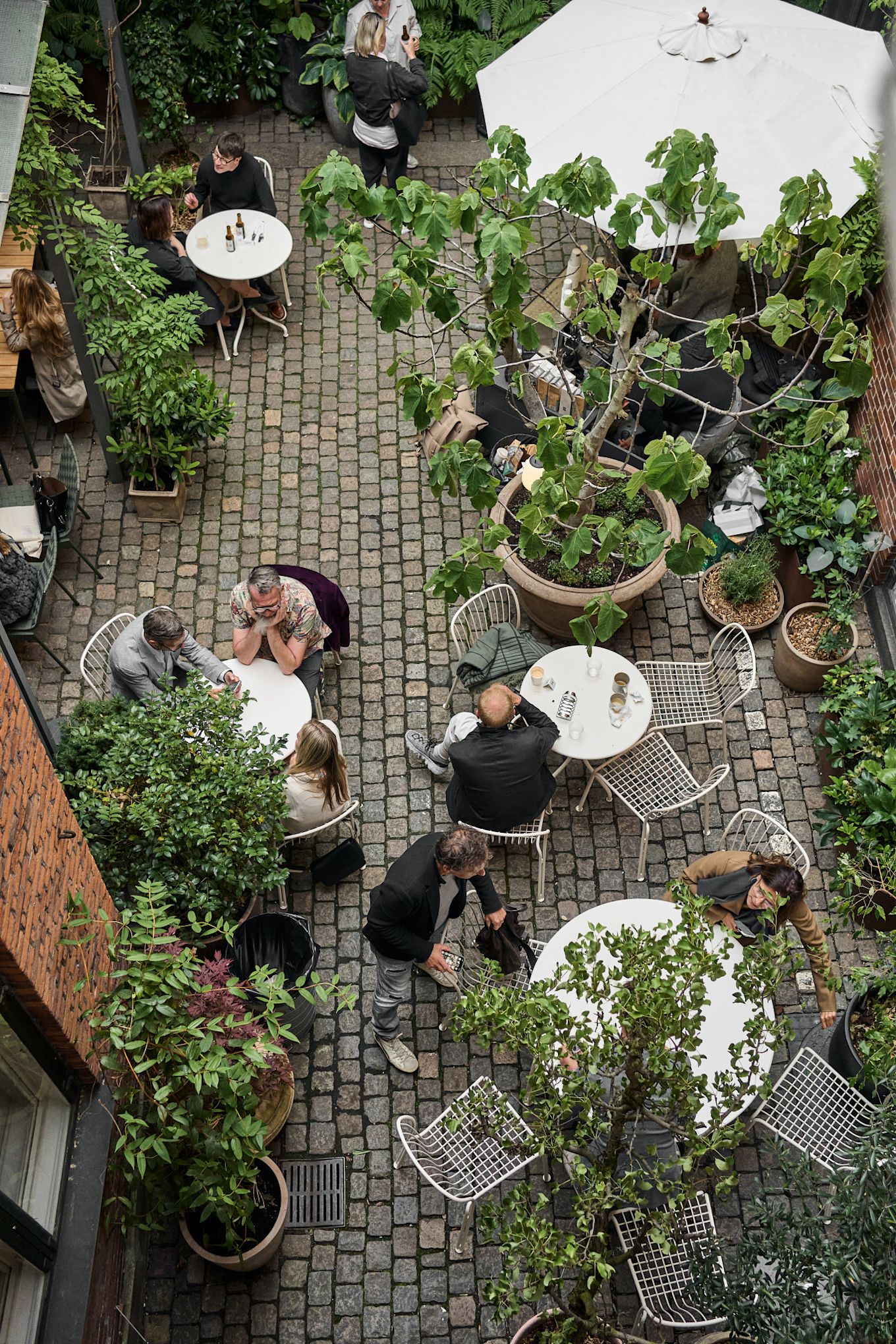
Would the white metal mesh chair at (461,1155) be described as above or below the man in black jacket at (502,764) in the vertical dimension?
below

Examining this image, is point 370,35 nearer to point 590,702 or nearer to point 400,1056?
point 590,702

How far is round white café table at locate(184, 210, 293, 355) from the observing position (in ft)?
33.3

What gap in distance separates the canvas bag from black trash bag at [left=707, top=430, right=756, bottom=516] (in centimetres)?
190

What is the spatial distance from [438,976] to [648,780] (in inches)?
73.9

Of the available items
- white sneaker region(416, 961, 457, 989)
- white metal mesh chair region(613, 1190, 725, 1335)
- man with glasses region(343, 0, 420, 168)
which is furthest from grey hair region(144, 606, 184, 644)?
man with glasses region(343, 0, 420, 168)

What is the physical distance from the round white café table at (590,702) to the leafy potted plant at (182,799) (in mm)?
1930

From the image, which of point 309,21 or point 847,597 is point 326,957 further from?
point 309,21

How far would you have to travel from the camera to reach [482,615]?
847 centimetres

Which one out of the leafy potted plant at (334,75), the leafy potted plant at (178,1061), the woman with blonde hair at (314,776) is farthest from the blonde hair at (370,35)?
the leafy potted plant at (178,1061)

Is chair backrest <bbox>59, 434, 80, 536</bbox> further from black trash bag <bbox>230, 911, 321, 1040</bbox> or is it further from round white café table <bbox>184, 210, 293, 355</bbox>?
black trash bag <bbox>230, 911, 321, 1040</bbox>

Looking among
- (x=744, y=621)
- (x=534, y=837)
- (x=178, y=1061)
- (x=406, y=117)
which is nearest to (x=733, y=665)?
(x=744, y=621)

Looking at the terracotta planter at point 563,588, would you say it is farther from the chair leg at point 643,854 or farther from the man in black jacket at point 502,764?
the chair leg at point 643,854

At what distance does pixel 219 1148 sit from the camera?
5160 millimetres

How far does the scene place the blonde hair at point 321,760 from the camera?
6.87m
